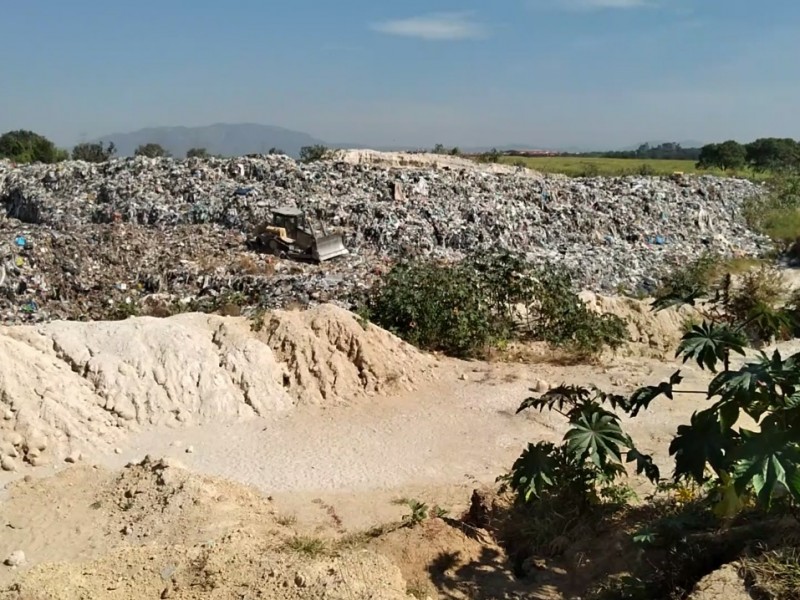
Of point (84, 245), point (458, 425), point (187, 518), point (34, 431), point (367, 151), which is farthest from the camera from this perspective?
point (367, 151)

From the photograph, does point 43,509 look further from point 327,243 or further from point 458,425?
point 327,243

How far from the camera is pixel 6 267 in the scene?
31.8 feet

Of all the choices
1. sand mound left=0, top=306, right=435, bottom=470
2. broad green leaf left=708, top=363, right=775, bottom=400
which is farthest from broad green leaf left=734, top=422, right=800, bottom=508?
sand mound left=0, top=306, right=435, bottom=470

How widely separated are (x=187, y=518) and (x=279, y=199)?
32.6 ft

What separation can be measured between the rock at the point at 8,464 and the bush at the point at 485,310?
147 inches

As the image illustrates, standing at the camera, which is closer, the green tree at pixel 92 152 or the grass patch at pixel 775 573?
the grass patch at pixel 775 573

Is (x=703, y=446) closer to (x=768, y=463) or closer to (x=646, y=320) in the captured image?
(x=768, y=463)

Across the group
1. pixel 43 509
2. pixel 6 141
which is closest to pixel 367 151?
pixel 6 141

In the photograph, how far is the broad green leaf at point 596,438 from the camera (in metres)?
3.48

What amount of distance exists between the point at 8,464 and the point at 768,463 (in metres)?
4.98

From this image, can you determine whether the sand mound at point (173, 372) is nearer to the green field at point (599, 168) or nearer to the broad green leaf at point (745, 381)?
the broad green leaf at point (745, 381)

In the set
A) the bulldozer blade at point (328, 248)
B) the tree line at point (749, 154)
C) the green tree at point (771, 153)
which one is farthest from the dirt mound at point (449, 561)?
the tree line at point (749, 154)

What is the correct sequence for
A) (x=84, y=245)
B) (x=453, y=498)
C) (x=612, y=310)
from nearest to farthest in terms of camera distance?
1. (x=453, y=498)
2. (x=612, y=310)
3. (x=84, y=245)

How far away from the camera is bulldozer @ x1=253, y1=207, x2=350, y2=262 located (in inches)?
445
